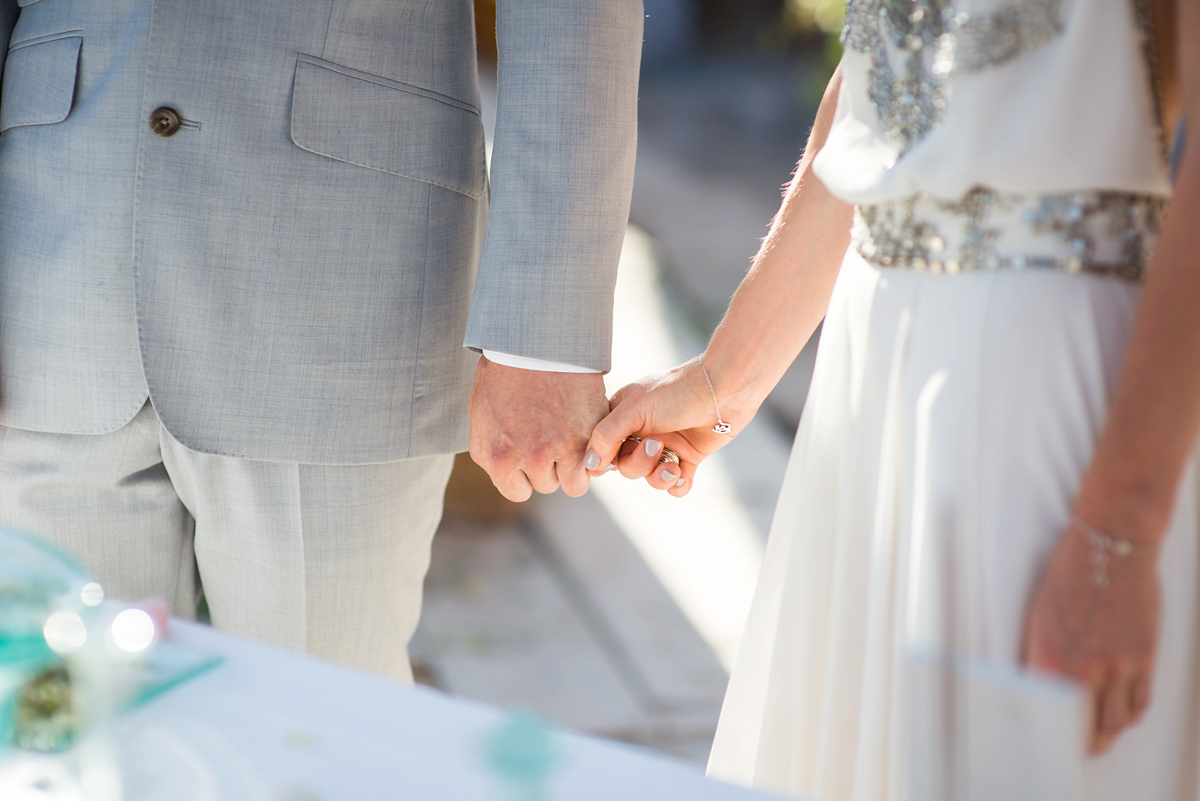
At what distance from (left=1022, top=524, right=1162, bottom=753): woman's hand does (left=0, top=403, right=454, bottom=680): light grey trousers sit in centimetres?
76

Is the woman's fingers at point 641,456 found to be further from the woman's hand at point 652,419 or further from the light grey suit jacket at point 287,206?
the light grey suit jacket at point 287,206

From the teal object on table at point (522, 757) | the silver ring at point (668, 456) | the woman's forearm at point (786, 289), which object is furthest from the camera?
the silver ring at point (668, 456)

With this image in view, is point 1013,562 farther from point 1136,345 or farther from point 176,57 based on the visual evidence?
point 176,57

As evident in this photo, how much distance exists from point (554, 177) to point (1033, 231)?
56cm

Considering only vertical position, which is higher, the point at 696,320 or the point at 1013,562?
the point at 696,320

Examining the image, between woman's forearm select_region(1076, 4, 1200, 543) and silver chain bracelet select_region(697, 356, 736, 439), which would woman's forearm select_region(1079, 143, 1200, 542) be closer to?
woman's forearm select_region(1076, 4, 1200, 543)

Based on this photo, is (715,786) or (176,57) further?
(176,57)

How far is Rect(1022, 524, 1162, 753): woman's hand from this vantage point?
613 mm

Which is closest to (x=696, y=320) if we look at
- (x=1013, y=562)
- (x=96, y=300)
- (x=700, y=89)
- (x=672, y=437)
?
(x=672, y=437)

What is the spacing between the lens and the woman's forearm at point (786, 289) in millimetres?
1025

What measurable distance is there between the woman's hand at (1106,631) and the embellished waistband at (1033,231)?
6.7 inches

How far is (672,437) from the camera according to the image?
1304mm

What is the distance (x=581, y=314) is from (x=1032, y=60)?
567mm

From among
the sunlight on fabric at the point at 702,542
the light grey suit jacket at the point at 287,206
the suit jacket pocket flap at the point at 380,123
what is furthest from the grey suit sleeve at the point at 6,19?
the sunlight on fabric at the point at 702,542
